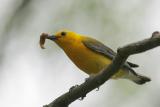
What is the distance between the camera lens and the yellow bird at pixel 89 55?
7.40 meters

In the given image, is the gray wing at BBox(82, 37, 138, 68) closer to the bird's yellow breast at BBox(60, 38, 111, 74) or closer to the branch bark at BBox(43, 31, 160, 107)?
the bird's yellow breast at BBox(60, 38, 111, 74)

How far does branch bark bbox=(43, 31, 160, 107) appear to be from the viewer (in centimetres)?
453

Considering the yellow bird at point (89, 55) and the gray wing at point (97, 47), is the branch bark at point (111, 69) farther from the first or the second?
the gray wing at point (97, 47)

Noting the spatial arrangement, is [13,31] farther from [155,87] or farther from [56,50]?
[155,87]

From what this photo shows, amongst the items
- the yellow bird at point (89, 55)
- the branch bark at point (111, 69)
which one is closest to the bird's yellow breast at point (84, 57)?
the yellow bird at point (89, 55)

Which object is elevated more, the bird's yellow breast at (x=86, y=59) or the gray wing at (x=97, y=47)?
the gray wing at (x=97, y=47)

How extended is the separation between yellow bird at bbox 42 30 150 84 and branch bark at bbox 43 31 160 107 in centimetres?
202

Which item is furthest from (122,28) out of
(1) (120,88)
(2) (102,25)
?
(1) (120,88)

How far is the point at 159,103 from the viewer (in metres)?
8.51

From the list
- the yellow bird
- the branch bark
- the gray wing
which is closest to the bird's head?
the yellow bird

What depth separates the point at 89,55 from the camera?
24.9ft

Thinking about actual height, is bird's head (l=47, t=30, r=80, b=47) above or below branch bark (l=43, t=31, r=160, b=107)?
above

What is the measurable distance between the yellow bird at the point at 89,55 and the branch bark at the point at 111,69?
2.02m

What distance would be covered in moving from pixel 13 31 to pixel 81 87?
496 centimetres
